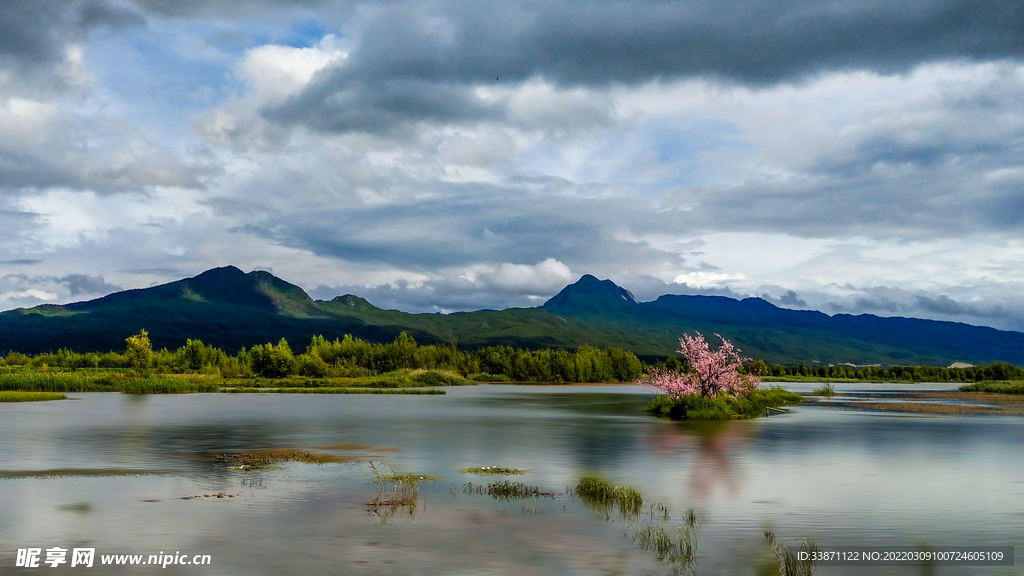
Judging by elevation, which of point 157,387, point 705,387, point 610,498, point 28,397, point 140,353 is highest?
point 140,353

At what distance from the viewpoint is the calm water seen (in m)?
19.5

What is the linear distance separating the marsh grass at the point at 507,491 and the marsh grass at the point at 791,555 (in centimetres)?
901

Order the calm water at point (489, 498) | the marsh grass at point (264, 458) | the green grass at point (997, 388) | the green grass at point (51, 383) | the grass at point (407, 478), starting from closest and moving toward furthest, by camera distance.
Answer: the calm water at point (489, 498)
the grass at point (407, 478)
the marsh grass at point (264, 458)
the green grass at point (51, 383)
the green grass at point (997, 388)

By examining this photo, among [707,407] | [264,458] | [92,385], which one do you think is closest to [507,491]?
[264,458]

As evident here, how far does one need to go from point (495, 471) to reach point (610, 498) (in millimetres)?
8650

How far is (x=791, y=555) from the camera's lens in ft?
63.5

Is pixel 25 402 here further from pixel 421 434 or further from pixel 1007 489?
pixel 1007 489

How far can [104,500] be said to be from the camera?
86.3ft

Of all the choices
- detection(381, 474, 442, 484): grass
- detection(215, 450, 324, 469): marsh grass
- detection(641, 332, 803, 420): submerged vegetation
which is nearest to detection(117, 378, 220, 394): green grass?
detection(641, 332, 803, 420): submerged vegetation

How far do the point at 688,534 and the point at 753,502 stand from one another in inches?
276

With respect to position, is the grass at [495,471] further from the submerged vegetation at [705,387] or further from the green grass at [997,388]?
the green grass at [997,388]

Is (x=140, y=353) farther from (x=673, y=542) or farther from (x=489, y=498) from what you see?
(x=673, y=542)

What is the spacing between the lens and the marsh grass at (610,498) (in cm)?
2561

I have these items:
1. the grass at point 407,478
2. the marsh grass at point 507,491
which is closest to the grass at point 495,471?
the grass at point 407,478
